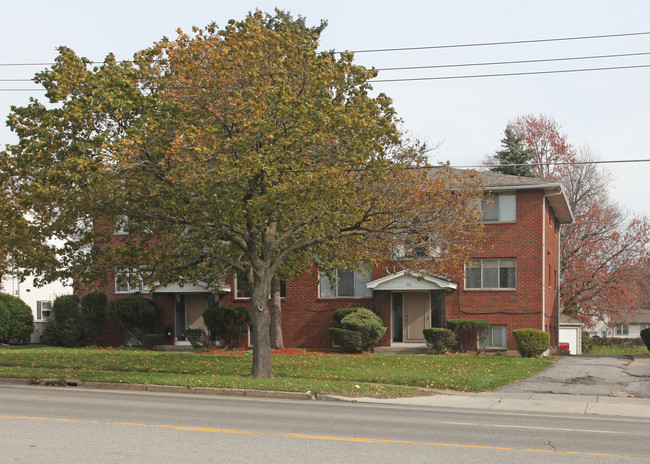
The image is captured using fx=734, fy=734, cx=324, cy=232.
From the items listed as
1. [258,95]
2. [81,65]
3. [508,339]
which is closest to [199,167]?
[258,95]

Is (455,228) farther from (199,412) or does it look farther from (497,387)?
(199,412)

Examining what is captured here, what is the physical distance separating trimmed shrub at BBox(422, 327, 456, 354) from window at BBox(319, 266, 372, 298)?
3722 millimetres

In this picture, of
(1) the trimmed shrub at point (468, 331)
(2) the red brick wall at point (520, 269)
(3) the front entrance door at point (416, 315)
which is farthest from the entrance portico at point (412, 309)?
(2) the red brick wall at point (520, 269)

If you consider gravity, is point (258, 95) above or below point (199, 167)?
above

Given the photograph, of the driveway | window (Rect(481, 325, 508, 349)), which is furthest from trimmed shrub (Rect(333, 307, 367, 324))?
the driveway

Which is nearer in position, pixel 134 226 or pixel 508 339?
pixel 134 226

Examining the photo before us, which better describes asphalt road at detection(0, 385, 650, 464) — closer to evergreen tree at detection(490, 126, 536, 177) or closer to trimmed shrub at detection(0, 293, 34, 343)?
trimmed shrub at detection(0, 293, 34, 343)

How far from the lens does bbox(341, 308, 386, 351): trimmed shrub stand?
2880 centimetres

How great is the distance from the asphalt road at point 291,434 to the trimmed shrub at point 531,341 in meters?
14.2

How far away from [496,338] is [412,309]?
362 centimetres

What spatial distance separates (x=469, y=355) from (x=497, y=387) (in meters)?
9.47

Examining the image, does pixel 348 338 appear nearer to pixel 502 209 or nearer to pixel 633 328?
pixel 502 209

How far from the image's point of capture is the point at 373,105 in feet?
58.1

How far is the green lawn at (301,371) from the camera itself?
57.3 ft
